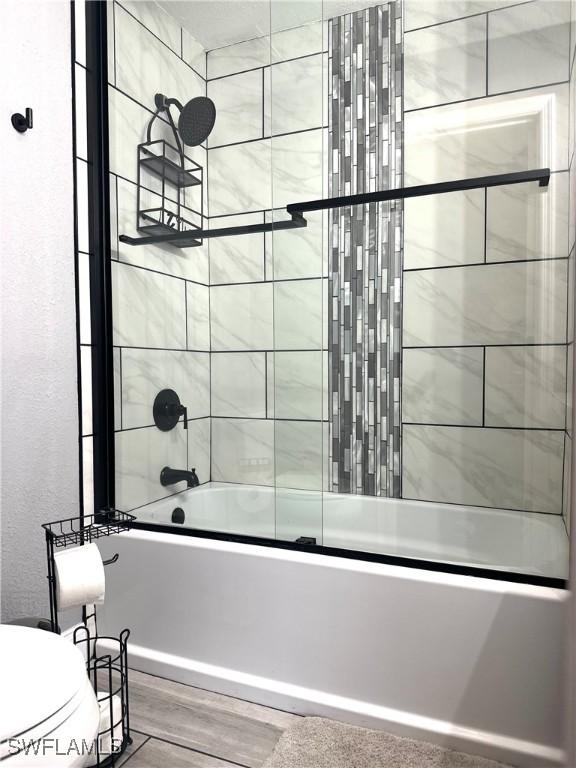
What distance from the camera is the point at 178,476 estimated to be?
A: 1.93 meters

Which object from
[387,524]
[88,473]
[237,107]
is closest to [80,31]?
[237,107]

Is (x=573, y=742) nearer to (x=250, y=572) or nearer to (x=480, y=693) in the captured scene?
(x=480, y=693)

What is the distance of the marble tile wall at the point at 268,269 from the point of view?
1654mm

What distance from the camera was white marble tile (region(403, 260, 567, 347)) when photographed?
1.41 meters

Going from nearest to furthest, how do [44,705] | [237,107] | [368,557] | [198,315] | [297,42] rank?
[44,705] < [368,557] < [297,42] < [237,107] < [198,315]

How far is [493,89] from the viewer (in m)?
1.54

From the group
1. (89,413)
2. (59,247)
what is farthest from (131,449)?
(59,247)

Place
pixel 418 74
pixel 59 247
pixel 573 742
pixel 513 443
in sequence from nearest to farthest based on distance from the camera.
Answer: pixel 573 742 → pixel 513 443 → pixel 418 74 → pixel 59 247

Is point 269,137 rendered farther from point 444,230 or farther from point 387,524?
point 387,524

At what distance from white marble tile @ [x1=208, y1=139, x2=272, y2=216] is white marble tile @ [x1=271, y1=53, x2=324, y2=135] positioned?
0.10m

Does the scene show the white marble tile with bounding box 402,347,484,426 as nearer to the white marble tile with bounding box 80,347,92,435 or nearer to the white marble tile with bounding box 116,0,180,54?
the white marble tile with bounding box 80,347,92,435

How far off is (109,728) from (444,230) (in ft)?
5.38

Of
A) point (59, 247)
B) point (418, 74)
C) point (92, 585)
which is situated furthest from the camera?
point (59, 247)

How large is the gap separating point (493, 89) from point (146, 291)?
129cm
